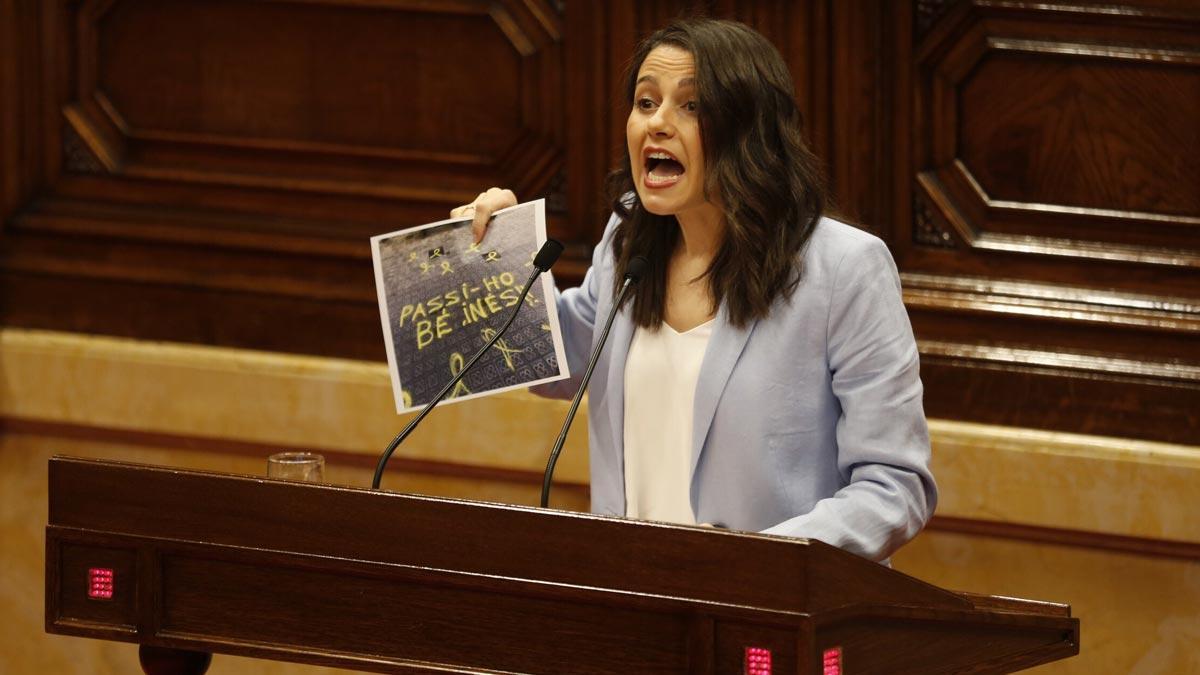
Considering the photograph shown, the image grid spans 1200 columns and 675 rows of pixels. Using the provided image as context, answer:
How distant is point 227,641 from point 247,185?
224 centimetres

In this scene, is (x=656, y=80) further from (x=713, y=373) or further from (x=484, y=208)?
(x=713, y=373)

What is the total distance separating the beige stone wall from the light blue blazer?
43.8 inches

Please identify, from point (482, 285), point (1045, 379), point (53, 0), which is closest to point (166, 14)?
point (53, 0)

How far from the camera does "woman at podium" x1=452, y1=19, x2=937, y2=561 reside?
252 centimetres

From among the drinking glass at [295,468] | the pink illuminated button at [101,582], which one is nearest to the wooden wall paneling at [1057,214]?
the drinking glass at [295,468]

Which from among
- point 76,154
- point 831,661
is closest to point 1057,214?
point 831,661

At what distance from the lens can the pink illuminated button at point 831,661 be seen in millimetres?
2016

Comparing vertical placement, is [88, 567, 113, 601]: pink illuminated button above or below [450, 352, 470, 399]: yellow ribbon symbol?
below

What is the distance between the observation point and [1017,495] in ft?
11.9

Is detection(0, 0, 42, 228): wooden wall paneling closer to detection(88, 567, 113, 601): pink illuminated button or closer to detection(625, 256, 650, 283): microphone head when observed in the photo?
detection(88, 567, 113, 601): pink illuminated button

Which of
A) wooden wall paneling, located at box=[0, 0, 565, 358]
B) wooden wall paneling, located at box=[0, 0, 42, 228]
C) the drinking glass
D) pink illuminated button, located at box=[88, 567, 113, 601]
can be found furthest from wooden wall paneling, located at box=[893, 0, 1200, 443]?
wooden wall paneling, located at box=[0, 0, 42, 228]

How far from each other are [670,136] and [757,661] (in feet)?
3.00

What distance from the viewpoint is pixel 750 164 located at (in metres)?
2.61

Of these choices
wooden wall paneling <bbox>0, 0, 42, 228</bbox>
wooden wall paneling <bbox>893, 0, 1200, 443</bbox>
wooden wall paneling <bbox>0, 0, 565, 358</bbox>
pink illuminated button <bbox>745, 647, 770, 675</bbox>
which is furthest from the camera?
wooden wall paneling <bbox>0, 0, 42, 228</bbox>
